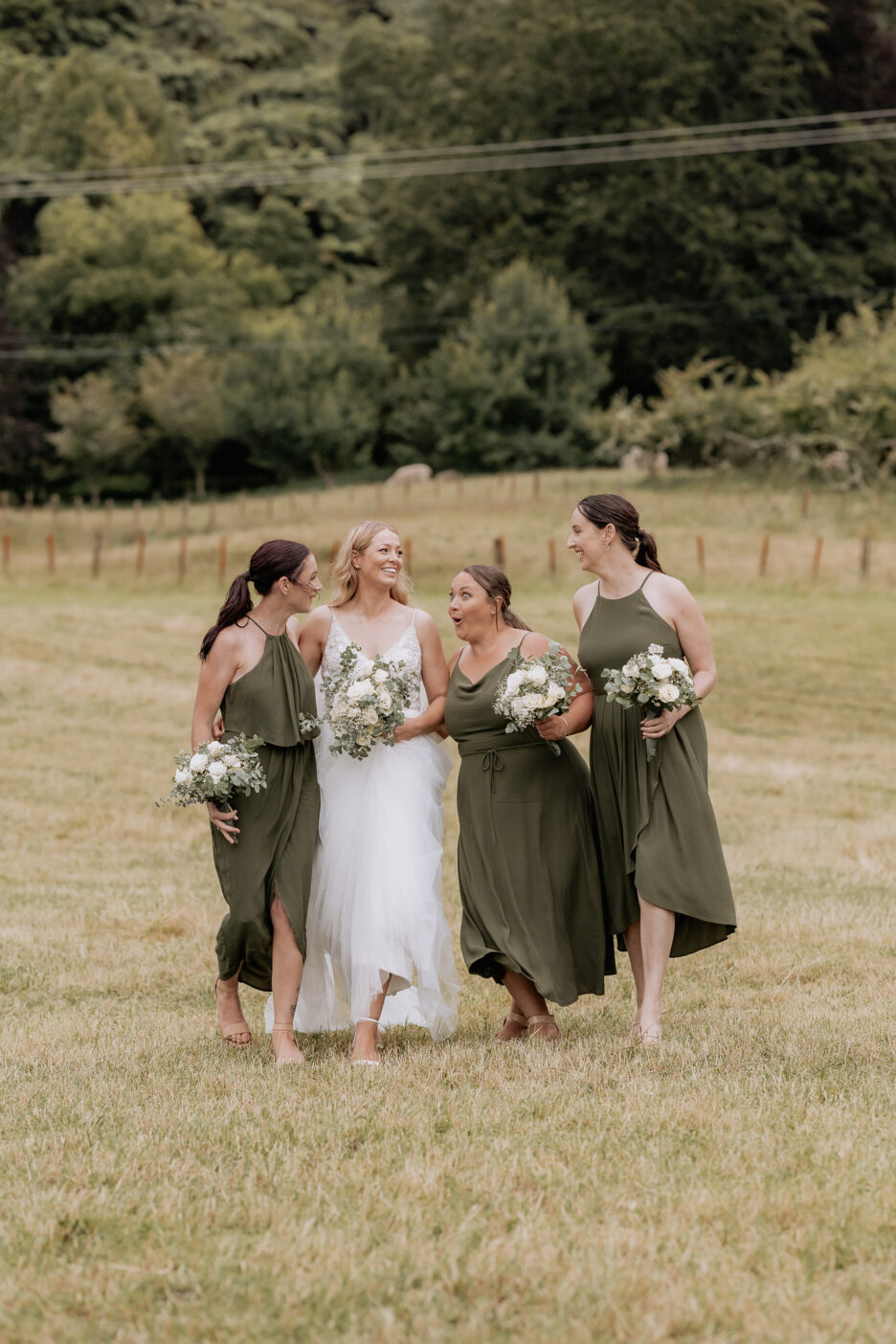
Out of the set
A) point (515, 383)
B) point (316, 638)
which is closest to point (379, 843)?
point (316, 638)

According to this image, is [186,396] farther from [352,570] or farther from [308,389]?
[352,570]

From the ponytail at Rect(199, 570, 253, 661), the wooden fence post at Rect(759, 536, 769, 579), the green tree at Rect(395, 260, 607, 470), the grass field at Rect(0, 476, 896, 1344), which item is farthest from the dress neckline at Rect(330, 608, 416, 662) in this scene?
the green tree at Rect(395, 260, 607, 470)

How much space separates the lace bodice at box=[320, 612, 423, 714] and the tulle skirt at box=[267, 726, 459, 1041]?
220mm

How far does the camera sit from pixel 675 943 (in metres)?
7.05

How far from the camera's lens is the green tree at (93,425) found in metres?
58.6

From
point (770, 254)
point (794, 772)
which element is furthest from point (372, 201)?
point (794, 772)

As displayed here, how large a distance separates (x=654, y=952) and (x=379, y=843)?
1.35 meters

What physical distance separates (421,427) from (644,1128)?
193 feet

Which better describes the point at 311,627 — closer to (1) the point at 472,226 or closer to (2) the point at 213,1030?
(2) the point at 213,1030

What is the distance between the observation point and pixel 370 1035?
6.63 meters

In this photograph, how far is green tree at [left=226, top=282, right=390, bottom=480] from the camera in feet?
198

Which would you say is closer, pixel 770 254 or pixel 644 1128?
pixel 644 1128

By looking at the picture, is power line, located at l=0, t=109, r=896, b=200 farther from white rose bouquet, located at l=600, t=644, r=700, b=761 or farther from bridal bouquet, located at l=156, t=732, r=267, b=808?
bridal bouquet, located at l=156, t=732, r=267, b=808

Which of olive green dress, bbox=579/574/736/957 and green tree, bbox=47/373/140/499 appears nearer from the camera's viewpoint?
olive green dress, bbox=579/574/736/957
